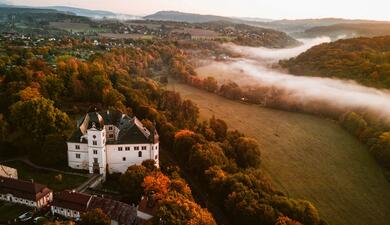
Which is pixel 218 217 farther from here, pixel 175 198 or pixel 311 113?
pixel 311 113

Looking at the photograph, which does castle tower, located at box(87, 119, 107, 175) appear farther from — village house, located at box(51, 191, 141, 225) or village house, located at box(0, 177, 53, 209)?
village house, located at box(51, 191, 141, 225)

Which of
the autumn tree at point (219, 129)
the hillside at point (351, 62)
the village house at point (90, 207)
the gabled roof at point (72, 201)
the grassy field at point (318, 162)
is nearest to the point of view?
the village house at point (90, 207)

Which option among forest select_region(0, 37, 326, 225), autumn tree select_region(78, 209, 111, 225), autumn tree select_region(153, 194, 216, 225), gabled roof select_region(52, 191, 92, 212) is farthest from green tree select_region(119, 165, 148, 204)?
autumn tree select_region(78, 209, 111, 225)

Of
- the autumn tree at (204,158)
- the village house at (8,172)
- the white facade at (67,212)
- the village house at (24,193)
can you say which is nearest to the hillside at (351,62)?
the autumn tree at (204,158)

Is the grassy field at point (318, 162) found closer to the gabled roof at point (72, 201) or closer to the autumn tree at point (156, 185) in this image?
the autumn tree at point (156, 185)

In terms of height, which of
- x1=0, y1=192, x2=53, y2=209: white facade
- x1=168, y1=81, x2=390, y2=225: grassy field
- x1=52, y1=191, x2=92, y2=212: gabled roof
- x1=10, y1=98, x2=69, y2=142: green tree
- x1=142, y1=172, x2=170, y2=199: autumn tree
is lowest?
x1=168, y1=81, x2=390, y2=225: grassy field

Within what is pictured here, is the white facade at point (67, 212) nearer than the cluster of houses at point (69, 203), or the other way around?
the cluster of houses at point (69, 203)

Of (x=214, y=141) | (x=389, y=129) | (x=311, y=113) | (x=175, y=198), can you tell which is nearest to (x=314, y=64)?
(x=311, y=113)
